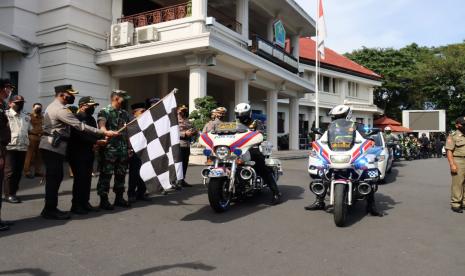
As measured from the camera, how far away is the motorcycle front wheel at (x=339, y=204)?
17.0 ft

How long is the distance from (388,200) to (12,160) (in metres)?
6.90

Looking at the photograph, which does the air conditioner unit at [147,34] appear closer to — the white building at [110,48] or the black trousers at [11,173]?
the white building at [110,48]

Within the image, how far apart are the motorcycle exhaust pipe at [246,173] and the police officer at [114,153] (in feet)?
6.09

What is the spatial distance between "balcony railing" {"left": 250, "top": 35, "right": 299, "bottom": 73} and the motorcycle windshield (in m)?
12.3

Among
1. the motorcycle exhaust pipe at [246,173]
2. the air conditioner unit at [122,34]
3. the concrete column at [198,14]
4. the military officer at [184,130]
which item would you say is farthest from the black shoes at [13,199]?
the air conditioner unit at [122,34]

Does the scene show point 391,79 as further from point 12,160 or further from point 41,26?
point 12,160

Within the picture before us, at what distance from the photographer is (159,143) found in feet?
18.9

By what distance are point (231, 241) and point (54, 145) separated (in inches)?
106

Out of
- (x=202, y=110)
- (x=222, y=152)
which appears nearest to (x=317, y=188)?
(x=222, y=152)

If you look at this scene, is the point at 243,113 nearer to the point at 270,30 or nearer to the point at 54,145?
the point at 54,145

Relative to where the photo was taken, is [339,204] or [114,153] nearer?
[339,204]

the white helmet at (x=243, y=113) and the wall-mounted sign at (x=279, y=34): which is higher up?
the wall-mounted sign at (x=279, y=34)

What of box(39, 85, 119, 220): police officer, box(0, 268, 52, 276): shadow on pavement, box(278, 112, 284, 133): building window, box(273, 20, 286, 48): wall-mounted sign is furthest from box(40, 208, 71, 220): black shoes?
box(278, 112, 284, 133): building window

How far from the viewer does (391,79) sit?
4303 centimetres
